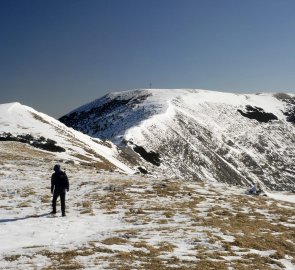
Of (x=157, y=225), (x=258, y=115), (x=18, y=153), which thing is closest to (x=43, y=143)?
(x=18, y=153)

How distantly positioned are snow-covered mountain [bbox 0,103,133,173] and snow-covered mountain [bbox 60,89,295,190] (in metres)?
13.9

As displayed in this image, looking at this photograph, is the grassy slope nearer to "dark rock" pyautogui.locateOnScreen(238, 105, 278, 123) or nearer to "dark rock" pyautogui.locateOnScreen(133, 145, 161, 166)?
"dark rock" pyautogui.locateOnScreen(133, 145, 161, 166)

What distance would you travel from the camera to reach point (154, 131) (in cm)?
9762

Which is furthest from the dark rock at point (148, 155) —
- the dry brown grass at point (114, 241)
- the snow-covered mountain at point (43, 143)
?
the dry brown grass at point (114, 241)

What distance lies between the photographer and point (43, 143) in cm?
5541

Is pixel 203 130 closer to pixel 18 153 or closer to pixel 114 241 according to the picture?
pixel 18 153

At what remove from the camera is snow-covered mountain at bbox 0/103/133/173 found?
47.8m

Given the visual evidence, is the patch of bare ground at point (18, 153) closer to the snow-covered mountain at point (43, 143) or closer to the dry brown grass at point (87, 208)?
the snow-covered mountain at point (43, 143)

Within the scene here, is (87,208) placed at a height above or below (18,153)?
below

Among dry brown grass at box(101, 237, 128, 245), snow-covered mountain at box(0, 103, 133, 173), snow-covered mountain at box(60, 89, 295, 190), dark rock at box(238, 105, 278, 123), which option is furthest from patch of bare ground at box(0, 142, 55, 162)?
dark rock at box(238, 105, 278, 123)

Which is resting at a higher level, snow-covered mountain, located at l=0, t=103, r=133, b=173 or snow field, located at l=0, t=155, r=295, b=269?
snow-covered mountain, located at l=0, t=103, r=133, b=173

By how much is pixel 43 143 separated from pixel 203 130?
207 ft

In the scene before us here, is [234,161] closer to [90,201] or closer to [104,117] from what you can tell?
[104,117]

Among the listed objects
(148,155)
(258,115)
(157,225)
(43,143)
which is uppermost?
(258,115)
